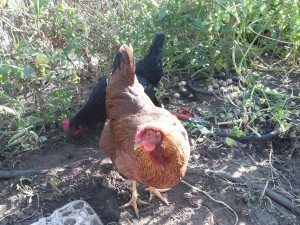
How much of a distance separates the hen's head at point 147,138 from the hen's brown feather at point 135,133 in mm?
23

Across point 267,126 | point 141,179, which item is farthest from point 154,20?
point 141,179

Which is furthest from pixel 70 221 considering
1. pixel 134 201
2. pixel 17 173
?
pixel 17 173

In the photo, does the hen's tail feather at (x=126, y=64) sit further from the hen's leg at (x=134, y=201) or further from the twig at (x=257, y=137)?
the twig at (x=257, y=137)

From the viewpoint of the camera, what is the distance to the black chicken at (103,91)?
3123 millimetres

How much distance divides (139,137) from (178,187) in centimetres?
88

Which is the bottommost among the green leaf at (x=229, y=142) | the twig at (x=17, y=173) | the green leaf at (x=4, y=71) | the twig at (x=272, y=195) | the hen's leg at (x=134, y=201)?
the twig at (x=17, y=173)

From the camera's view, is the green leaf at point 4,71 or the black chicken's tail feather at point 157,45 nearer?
the green leaf at point 4,71

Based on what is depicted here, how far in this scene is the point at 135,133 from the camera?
2.27 metres

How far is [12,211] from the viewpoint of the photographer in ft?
7.98

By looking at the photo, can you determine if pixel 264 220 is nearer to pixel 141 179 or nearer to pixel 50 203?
pixel 141 179

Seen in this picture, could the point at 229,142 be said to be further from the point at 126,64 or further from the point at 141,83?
the point at 126,64

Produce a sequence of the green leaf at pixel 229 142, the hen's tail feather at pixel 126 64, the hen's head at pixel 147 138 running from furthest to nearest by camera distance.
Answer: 1. the green leaf at pixel 229 142
2. the hen's tail feather at pixel 126 64
3. the hen's head at pixel 147 138

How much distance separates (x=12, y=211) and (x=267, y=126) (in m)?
2.45

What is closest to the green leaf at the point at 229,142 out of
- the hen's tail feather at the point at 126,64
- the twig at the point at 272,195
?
the twig at the point at 272,195
